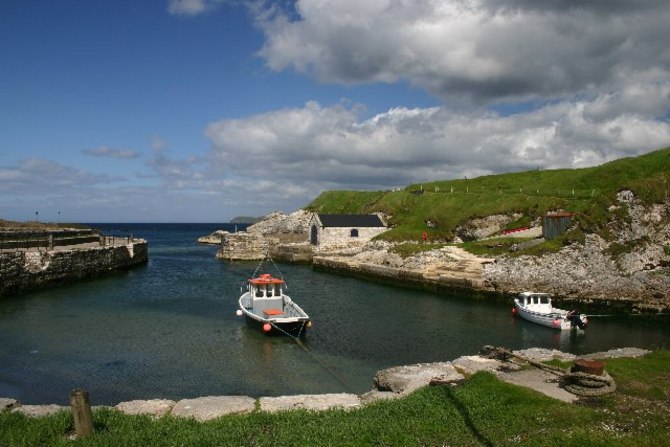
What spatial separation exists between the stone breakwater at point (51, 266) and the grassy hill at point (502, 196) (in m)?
37.7

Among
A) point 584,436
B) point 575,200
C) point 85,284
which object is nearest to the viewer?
point 584,436

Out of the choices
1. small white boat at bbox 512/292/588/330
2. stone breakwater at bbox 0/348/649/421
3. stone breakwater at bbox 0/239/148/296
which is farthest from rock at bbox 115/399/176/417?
stone breakwater at bbox 0/239/148/296

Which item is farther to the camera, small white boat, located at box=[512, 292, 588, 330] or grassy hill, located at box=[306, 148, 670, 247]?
grassy hill, located at box=[306, 148, 670, 247]

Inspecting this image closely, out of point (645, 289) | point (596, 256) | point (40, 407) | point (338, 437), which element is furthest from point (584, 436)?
point (596, 256)

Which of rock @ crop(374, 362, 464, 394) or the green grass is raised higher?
the green grass

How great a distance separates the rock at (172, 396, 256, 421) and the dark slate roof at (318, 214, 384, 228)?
64313 millimetres

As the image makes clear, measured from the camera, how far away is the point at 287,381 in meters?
21.0

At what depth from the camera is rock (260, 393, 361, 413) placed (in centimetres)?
1277

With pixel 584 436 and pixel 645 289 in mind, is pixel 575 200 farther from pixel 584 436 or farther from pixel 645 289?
pixel 584 436

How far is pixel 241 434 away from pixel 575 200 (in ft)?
227

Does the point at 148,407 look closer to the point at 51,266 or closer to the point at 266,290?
the point at 266,290

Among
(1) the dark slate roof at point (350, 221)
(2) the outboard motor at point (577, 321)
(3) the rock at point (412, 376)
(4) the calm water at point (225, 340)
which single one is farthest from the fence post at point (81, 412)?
(1) the dark slate roof at point (350, 221)

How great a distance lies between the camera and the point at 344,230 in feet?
254

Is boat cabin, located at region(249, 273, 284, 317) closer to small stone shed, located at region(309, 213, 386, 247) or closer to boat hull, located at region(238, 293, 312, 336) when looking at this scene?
boat hull, located at region(238, 293, 312, 336)
